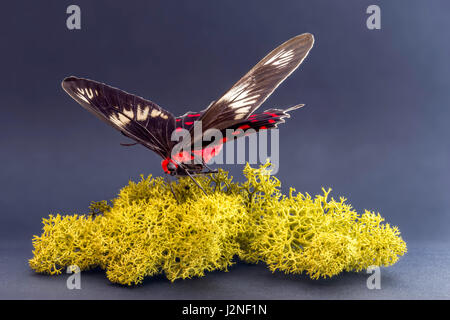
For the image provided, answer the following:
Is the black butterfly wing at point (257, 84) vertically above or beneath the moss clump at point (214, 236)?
above

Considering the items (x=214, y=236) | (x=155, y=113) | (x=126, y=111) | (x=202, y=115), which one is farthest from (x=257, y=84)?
(x=214, y=236)

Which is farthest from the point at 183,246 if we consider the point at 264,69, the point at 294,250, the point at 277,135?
the point at 277,135

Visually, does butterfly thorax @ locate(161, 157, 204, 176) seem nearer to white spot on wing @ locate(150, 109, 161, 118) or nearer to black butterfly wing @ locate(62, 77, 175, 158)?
black butterfly wing @ locate(62, 77, 175, 158)

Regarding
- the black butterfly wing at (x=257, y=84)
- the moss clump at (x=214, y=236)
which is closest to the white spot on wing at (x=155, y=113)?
Answer: the black butterfly wing at (x=257, y=84)

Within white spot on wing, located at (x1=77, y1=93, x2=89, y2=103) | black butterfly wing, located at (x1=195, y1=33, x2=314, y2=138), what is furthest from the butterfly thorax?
white spot on wing, located at (x1=77, y1=93, x2=89, y2=103)

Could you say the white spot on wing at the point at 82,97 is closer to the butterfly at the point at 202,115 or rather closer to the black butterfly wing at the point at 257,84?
the butterfly at the point at 202,115

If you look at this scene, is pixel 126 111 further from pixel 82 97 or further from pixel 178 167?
pixel 178 167
